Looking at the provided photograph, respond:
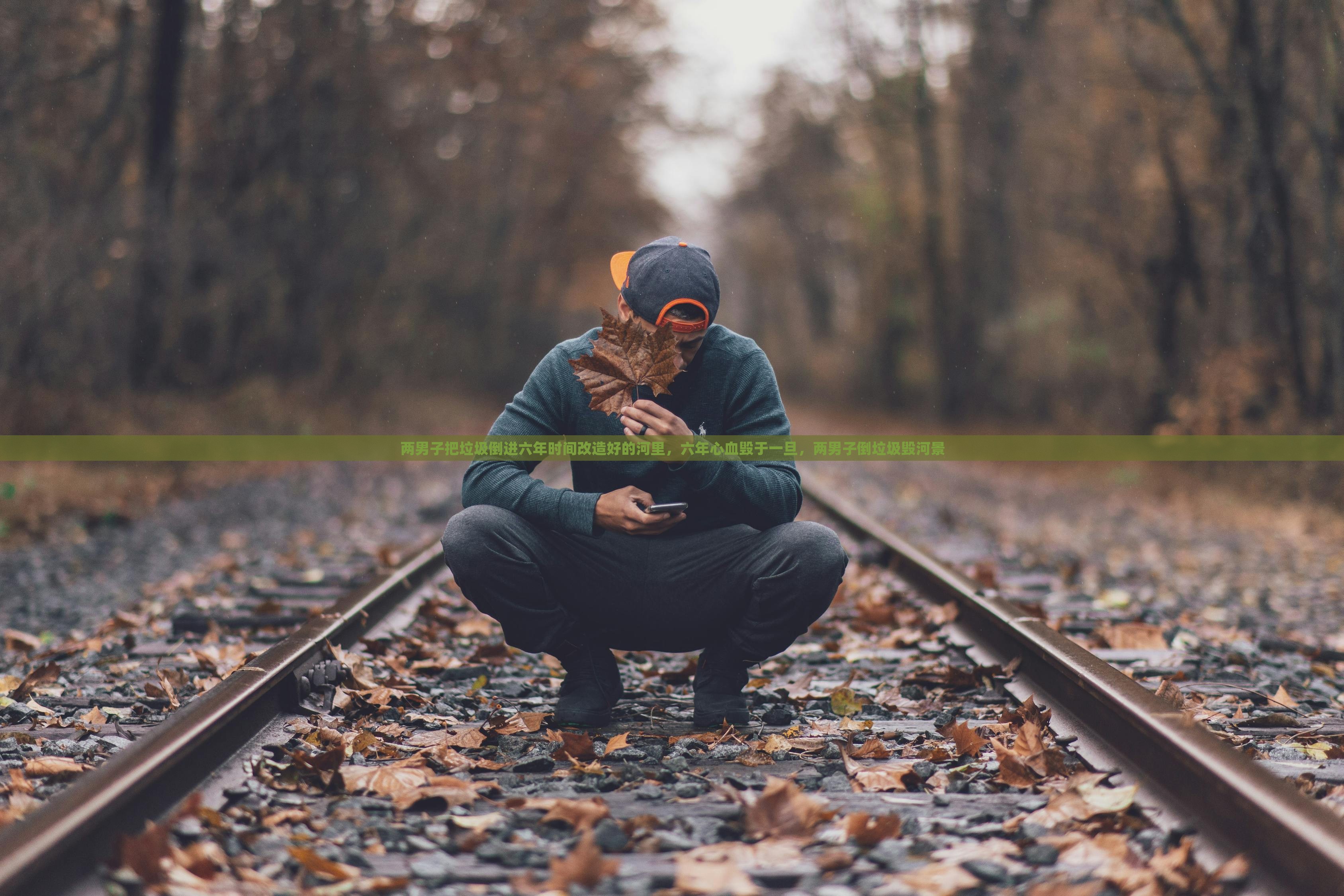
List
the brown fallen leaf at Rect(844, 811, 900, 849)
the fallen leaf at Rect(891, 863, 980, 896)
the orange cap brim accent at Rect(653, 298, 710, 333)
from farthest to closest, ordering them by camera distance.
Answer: the orange cap brim accent at Rect(653, 298, 710, 333)
the brown fallen leaf at Rect(844, 811, 900, 849)
the fallen leaf at Rect(891, 863, 980, 896)

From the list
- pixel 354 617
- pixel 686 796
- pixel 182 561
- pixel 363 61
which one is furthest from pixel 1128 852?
pixel 363 61

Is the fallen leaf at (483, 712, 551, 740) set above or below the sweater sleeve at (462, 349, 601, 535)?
below

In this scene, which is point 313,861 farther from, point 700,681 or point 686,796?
point 700,681

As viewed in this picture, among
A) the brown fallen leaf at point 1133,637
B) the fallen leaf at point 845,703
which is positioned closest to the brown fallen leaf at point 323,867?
the fallen leaf at point 845,703

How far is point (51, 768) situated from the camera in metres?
3.01

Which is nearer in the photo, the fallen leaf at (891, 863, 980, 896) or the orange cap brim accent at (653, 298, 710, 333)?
the fallen leaf at (891, 863, 980, 896)

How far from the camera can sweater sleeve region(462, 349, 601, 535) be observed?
3361 millimetres

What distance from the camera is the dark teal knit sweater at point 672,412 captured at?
3.35 m

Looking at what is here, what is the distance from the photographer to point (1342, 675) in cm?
452

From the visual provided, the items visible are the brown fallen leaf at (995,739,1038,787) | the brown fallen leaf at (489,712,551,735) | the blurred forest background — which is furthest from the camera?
the blurred forest background

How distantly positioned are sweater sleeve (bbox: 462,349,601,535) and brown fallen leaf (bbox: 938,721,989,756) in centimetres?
109

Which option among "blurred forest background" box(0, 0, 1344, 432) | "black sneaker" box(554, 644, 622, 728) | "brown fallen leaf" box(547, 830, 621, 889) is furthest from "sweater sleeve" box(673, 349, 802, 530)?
"blurred forest background" box(0, 0, 1344, 432)

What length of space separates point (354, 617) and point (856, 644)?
189 centimetres

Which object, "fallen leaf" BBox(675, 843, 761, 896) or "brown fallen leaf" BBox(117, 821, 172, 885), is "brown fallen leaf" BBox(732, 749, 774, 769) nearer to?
"fallen leaf" BBox(675, 843, 761, 896)
